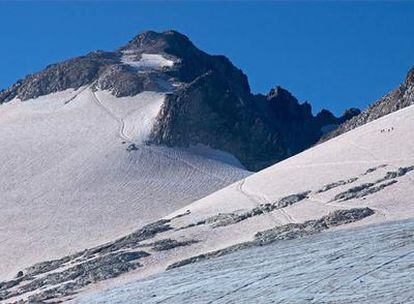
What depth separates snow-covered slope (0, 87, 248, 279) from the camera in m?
54.4

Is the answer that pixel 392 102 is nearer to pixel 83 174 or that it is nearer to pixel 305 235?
pixel 83 174

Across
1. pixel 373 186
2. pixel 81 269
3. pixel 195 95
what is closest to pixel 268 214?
pixel 373 186

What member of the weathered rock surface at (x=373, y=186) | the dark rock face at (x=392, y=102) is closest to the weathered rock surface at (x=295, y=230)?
the weathered rock surface at (x=373, y=186)

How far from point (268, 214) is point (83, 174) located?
2637 cm

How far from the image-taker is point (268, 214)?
43.7 meters

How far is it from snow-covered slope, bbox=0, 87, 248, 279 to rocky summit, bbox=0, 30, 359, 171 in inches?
67.7

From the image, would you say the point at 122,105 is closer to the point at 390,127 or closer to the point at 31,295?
the point at 390,127

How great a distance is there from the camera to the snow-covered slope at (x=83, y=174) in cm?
5444

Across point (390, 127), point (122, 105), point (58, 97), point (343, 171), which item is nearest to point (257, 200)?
point (343, 171)

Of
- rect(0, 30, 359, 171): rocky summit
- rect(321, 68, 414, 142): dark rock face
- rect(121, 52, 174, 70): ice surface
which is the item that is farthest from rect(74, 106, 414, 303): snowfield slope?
rect(121, 52, 174, 70): ice surface

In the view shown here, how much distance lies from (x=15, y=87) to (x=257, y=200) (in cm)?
5158

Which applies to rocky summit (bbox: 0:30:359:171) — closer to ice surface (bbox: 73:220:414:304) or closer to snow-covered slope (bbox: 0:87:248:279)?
snow-covered slope (bbox: 0:87:248:279)

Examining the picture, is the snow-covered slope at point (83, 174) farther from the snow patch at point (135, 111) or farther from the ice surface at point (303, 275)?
the ice surface at point (303, 275)

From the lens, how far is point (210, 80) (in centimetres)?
8712
